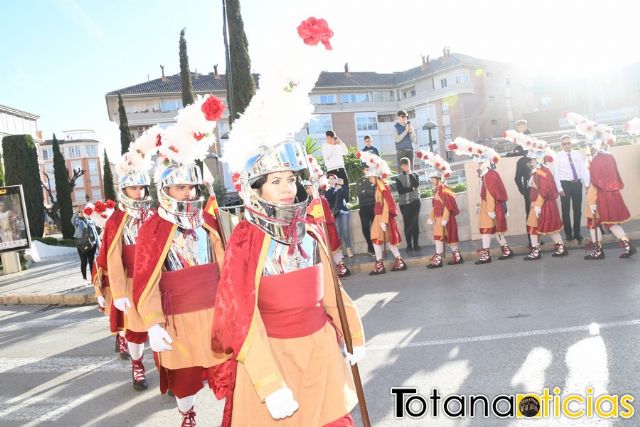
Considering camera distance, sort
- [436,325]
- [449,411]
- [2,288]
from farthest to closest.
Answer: [2,288]
[436,325]
[449,411]

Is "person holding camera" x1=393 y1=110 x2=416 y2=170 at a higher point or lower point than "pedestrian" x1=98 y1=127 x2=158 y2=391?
higher

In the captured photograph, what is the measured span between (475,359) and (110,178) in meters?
40.2

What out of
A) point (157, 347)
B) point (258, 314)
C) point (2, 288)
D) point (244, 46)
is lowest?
point (2, 288)

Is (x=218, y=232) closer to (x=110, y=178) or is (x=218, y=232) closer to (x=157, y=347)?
(x=157, y=347)

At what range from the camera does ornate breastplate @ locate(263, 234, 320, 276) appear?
9.85ft

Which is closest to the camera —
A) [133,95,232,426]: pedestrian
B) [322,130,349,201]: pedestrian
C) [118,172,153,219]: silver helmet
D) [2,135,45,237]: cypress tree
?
[133,95,232,426]: pedestrian

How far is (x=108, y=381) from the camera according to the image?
6.40m

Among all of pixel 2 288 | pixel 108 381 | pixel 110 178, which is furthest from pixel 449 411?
pixel 110 178

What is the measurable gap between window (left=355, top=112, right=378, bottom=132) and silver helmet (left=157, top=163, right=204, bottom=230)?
51.0m

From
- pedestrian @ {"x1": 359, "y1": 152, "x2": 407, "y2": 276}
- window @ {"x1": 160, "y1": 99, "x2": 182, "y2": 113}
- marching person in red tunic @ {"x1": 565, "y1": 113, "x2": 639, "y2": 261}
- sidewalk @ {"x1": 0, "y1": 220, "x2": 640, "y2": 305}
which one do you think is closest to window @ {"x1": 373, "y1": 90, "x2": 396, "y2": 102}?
window @ {"x1": 160, "y1": 99, "x2": 182, "y2": 113}

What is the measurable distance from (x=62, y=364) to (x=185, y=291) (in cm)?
386

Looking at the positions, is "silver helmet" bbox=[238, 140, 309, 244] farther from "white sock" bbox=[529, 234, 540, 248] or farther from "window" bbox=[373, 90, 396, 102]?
"window" bbox=[373, 90, 396, 102]

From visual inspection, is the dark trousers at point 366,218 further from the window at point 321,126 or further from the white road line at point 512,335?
the window at point 321,126

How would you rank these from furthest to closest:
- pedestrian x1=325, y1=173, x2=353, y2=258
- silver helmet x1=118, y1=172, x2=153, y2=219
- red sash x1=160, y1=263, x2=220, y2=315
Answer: pedestrian x1=325, y1=173, x2=353, y2=258
silver helmet x1=118, y1=172, x2=153, y2=219
red sash x1=160, y1=263, x2=220, y2=315
